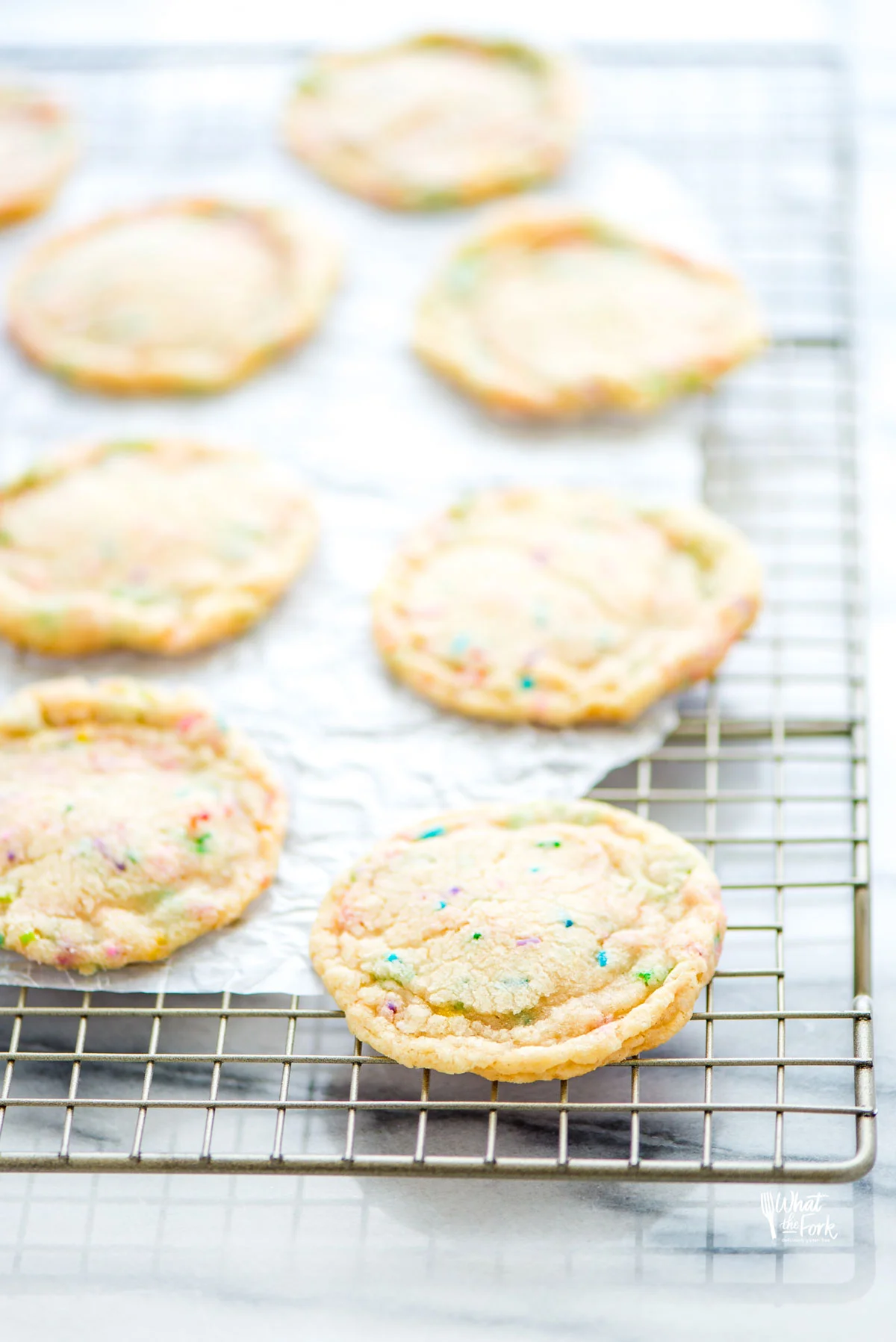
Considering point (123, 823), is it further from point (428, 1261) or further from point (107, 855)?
point (428, 1261)

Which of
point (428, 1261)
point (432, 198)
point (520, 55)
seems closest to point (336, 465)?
point (432, 198)

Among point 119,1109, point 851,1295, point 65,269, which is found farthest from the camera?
point 65,269

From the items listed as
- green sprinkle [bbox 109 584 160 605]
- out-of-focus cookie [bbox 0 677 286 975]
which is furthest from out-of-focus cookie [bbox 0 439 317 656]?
out-of-focus cookie [bbox 0 677 286 975]

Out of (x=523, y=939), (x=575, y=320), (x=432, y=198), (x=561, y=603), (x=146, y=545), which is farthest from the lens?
(x=432, y=198)

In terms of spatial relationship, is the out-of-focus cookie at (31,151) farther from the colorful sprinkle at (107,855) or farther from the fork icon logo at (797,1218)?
the fork icon logo at (797,1218)

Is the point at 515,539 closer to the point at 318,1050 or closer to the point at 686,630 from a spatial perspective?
the point at 686,630

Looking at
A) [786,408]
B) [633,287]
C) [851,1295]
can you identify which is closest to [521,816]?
[851,1295]
